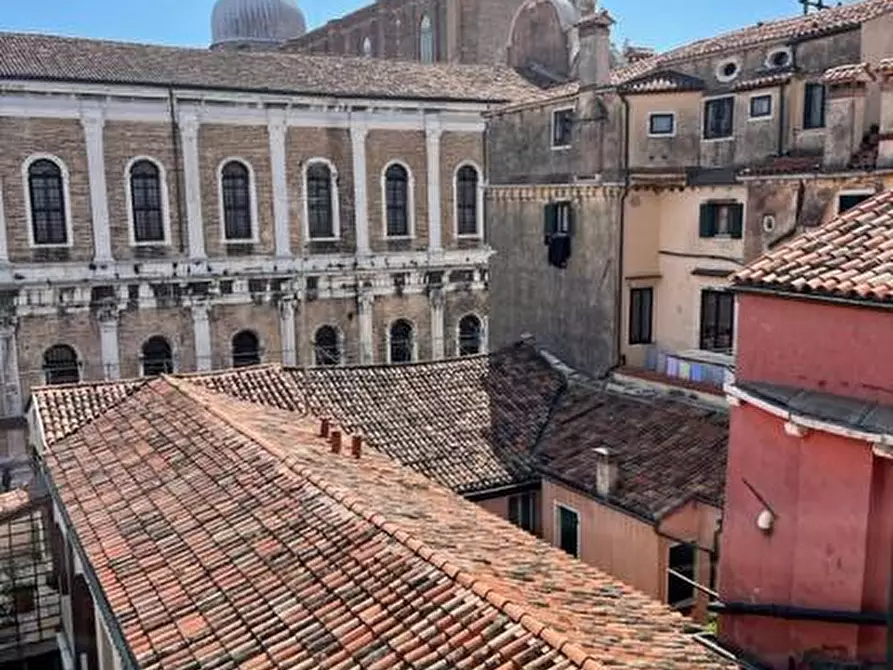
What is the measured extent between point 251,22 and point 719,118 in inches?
1517

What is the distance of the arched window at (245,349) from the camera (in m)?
29.0

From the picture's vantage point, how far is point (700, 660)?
24.5ft

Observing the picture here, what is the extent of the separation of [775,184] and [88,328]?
20.3 m

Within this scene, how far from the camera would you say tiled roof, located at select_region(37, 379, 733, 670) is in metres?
Result: 6.76

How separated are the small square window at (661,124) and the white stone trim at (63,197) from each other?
57.2 ft

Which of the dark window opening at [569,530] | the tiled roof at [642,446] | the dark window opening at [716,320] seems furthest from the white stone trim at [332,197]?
the dark window opening at [569,530]

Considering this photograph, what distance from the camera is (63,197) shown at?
1026 inches

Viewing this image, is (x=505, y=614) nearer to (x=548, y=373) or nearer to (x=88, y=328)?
(x=548, y=373)

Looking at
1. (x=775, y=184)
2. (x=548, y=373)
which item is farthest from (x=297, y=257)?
(x=775, y=184)

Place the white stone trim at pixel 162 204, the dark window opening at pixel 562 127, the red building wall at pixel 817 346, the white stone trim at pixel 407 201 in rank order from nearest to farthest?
the red building wall at pixel 817 346
the dark window opening at pixel 562 127
the white stone trim at pixel 162 204
the white stone trim at pixel 407 201

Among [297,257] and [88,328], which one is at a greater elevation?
[297,257]

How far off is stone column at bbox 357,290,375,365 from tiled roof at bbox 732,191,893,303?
22875mm

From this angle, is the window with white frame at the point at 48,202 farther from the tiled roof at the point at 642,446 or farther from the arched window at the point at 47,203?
the tiled roof at the point at 642,446

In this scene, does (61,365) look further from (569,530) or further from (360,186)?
(569,530)
